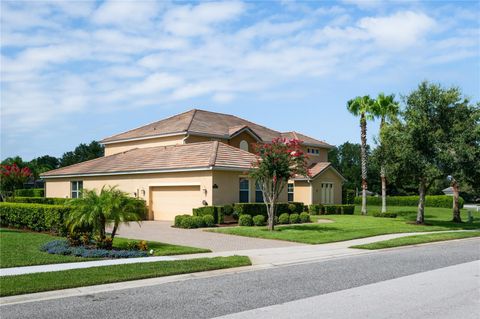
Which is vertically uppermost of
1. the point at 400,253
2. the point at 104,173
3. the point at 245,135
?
the point at 245,135

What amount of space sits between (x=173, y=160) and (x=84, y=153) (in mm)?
66828

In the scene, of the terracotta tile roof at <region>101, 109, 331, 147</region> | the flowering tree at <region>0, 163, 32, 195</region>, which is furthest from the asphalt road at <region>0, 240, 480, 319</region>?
the flowering tree at <region>0, 163, 32, 195</region>

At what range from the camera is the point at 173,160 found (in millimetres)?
29641

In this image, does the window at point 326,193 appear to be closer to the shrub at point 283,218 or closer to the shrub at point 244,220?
the shrub at point 283,218

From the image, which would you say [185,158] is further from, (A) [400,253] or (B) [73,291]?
(B) [73,291]

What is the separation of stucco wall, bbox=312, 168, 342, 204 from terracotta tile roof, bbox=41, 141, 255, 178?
1010 centimetres

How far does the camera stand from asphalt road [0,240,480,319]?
793 centimetres

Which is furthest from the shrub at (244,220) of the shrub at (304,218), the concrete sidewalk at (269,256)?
the concrete sidewalk at (269,256)

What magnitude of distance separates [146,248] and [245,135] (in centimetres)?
2332

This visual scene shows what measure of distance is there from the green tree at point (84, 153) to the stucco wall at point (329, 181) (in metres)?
55.5

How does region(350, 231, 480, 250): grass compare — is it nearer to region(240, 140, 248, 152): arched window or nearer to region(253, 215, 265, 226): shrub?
region(253, 215, 265, 226): shrub

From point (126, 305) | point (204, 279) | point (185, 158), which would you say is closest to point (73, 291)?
point (126, 305)

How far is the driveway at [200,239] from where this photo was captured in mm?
17203

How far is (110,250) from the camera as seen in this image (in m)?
14.4
